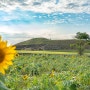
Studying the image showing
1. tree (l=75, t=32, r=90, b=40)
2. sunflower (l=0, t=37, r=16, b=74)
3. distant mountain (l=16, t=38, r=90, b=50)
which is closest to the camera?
sunflower (l=0, t=37, r=16, b=74)

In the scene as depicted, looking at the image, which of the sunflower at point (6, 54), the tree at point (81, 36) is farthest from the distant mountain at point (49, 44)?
the sunflower at point (6, 54)

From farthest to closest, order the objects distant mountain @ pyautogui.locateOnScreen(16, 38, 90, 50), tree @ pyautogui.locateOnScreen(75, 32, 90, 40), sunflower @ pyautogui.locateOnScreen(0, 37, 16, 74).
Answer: distant mountain @ pyautogui.locateOnScreen(16, 38, 90, 50) → tree @ pyautogui.locateOnScreen(75, 32, 90, 40) → sunflower @ pyautogui.locateOnScreen(0, 37, 16, 74)

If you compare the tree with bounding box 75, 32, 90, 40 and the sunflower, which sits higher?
the tree with bounding box 75, 32, 90, 40

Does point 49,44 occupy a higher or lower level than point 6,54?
lower

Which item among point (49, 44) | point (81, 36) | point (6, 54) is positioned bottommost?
point (49, 44)

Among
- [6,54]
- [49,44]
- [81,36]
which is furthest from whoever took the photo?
[49,44]

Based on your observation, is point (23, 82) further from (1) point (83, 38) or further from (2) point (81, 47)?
(1) point (83, 38)

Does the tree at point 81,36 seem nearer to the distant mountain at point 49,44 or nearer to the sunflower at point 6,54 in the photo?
the distant mountain at point 49,44

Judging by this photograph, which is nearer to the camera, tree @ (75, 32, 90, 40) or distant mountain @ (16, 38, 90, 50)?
tree @ (75, 32, 90, 40)

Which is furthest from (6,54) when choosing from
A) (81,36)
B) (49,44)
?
A: (49,44)

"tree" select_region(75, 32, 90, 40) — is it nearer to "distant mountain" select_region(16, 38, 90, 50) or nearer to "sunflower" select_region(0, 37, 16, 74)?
"distant mountain" select_region(16, 38, 90, 50)

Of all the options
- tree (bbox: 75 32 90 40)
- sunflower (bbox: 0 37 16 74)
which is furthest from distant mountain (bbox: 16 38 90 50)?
sunflower (bbox: 0 37 16 74)

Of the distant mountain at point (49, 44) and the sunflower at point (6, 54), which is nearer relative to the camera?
the sunflower at point (6, 54)

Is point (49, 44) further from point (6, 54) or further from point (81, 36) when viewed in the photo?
point (6, 54)
